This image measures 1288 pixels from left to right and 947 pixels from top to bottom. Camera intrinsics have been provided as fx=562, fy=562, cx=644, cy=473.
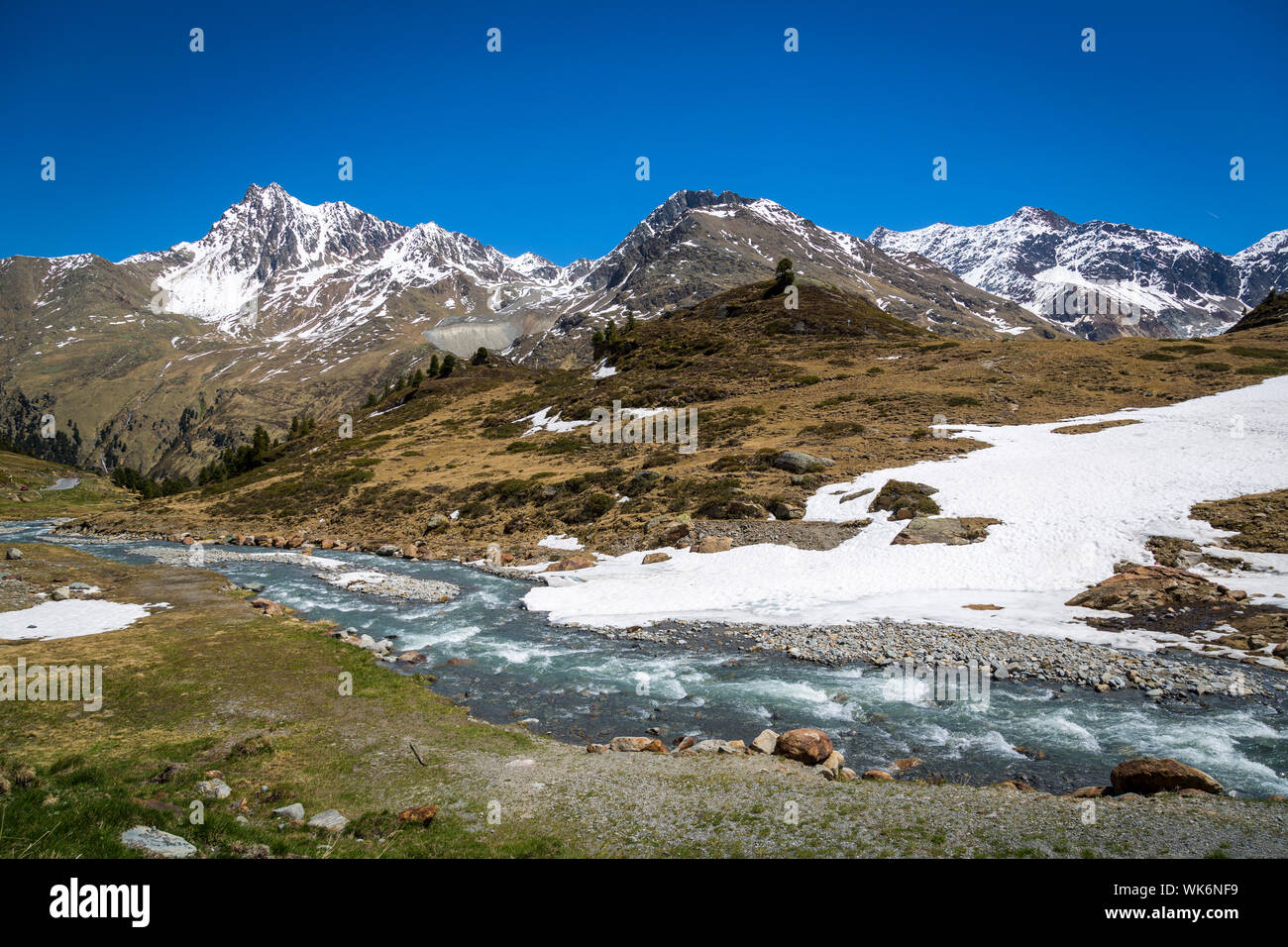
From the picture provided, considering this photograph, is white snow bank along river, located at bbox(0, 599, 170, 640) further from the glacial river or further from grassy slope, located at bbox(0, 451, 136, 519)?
grassy slope, located at bbox(0, 451, 136, 519)

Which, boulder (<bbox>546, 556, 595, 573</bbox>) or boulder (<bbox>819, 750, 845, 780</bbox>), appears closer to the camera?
boulder (<bbox>819, 750, 845, 780</bbox>)

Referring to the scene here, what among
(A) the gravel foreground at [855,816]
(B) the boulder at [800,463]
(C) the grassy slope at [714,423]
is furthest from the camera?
(C) the grassy slope at [714,423]

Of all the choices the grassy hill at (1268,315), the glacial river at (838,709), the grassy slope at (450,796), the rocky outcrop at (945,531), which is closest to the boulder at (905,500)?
the rocky outcrop at (945,531)

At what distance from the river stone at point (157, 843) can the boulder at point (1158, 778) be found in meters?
15.3

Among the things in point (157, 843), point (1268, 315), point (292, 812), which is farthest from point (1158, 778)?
point (1268, 315)

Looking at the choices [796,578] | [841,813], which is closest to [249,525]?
[796,578]

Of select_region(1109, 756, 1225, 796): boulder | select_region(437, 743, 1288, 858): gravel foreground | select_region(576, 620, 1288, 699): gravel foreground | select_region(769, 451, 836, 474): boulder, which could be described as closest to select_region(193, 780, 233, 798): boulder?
select_region(437, 743, 1288, 858): gravel foreground

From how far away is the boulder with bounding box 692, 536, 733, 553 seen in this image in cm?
3195

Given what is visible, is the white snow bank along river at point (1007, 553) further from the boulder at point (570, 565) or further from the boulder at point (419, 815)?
the boulder at point (419, 815)

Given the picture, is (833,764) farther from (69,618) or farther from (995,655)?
(69,618)

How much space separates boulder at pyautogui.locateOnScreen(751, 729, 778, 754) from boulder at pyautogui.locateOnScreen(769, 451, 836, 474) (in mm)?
29292

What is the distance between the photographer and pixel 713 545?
32219mm

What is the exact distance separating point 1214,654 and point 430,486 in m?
58.2

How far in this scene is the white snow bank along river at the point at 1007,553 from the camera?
2272cm
